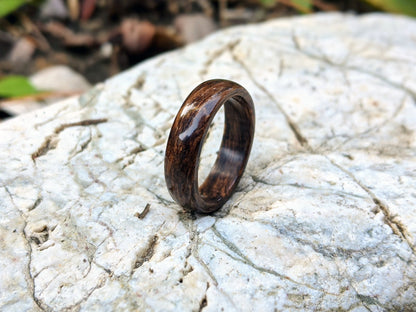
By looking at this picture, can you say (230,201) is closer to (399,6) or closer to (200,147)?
(200,147)

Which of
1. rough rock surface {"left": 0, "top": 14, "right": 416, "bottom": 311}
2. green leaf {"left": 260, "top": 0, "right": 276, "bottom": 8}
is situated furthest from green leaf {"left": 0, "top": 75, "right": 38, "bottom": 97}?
green leaf {"left": 260, "top": 0, "right": 276, "bottom": 8}

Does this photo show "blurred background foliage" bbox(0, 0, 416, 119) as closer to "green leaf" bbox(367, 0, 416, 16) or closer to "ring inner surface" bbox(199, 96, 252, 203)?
"green leaf" bbox(367, 0, 416, 16)

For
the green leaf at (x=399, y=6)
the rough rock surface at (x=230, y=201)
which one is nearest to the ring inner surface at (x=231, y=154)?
the rough rock surface at (x=230, y=201)

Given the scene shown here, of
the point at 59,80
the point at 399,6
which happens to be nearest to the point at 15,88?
the point at 59,80

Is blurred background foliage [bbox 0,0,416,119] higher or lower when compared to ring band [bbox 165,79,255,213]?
lower

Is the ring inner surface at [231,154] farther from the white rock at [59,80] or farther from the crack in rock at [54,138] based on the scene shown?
the white rock at [59,80]
